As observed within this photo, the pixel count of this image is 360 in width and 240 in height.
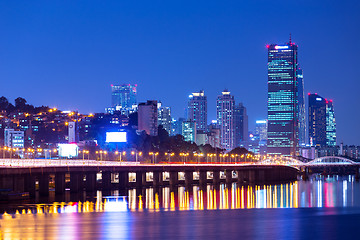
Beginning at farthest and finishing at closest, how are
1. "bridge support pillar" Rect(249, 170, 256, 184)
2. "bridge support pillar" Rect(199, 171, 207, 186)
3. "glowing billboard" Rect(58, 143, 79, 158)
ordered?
"bridge support pillar" Rect(249, 170, 256, 184)
"bridge support pillar" Rect(199, 171, 207, 186)
"glowing billboard" Rect(58, 143, 79, 158)

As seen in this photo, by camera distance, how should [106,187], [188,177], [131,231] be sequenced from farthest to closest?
[188,177] < [106,187] < [131,231]

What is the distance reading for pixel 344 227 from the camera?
5066cm

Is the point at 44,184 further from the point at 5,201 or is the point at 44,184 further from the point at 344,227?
the point at 344,227

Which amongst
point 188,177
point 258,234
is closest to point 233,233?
point 258,234

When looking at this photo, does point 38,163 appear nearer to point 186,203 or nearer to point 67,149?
point 67,149

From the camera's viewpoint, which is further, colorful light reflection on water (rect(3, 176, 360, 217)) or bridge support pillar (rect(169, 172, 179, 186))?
bridge support pillar (rect(169, 172, 179, 186))

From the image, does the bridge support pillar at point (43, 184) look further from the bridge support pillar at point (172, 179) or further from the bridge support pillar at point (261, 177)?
the bridge support pillar at point (261, 177)

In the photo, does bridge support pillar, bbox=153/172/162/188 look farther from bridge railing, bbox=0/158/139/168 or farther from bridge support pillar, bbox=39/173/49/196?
bridge support pillar, bbox=39/173/49/196

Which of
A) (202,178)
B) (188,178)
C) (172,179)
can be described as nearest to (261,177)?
(202,178)

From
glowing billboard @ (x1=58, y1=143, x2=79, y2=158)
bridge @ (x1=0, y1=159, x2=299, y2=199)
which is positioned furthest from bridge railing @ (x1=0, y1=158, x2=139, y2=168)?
glowing billboard @ (x1=58, y1=143, x2=79, y2=158)

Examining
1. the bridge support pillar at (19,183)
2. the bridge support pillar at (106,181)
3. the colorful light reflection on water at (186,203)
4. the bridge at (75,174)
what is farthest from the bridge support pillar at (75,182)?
the bridge support pillar at (19,183)

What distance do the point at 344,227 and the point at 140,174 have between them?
A: 102 meters

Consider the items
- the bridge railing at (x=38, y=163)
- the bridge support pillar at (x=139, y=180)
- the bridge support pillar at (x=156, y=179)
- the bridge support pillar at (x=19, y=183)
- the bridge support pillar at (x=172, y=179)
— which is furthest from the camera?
the bridge support pillar at (x=172, y=179)

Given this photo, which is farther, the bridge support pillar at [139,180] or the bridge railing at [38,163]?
the bridge support pillar at [139,180]
